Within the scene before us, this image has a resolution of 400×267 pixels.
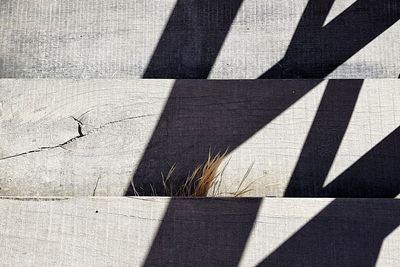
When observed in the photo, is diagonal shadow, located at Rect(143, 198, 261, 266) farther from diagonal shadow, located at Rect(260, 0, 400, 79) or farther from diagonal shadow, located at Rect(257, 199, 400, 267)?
diagonal shadow, located at Rect(260, 0, 400, 79)

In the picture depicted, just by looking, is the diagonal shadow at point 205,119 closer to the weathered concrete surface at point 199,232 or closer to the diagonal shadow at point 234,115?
the diagonal shadow at point 234,115

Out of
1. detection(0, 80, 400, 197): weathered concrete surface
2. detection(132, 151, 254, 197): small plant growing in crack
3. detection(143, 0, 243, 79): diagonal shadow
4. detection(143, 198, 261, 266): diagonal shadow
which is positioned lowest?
detection(143, 198, 261, 266): diagonal shadow

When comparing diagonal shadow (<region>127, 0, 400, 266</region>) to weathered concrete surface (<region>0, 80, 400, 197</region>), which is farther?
weathered concrete surface (<region>0, 80, 400, 197</region>)

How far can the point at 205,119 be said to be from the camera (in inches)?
95.5

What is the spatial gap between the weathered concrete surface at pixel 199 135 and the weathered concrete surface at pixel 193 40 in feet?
0.81

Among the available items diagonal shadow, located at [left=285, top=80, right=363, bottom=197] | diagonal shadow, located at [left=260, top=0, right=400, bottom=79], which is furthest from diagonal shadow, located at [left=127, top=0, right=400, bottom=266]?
diagonal shadow, located at [left=285, top=80, right=363, bottom=197]

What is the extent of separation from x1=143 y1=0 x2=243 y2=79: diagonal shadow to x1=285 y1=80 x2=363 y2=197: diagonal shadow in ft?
1.87

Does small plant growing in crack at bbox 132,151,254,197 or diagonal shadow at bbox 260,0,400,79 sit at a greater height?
diagonal shadow at bbox 260,0,400,79

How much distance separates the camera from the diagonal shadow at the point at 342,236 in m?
2.22

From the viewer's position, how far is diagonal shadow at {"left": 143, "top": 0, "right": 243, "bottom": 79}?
2.69 meters

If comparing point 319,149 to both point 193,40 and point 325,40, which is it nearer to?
point 325,40

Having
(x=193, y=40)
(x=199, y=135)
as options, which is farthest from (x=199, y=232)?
(x=193, y=40)

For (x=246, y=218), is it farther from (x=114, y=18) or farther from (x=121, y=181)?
(x=114, y=18)

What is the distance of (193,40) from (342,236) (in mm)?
1061
